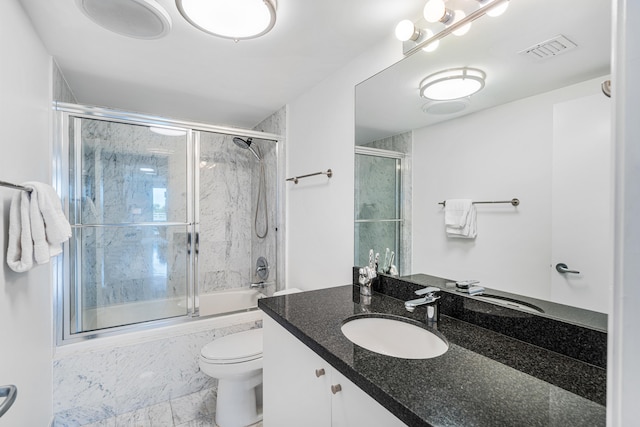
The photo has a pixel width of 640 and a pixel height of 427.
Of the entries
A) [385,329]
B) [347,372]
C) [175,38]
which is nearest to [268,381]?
[385,329]

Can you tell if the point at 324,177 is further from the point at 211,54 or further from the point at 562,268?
the point at 562,268

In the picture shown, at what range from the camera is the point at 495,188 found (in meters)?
1.18

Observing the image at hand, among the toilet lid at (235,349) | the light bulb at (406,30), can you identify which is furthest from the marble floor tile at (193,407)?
the light bulb at (406,30)

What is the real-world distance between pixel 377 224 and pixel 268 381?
99cm

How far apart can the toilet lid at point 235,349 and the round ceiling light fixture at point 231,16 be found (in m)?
1.80

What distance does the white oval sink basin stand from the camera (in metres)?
1.16

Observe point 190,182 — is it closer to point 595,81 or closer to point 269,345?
point 269,345

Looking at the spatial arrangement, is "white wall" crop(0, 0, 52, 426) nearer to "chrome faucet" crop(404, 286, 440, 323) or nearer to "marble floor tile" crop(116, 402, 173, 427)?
"marble floor tile" crop(116, 402, 173, 427)

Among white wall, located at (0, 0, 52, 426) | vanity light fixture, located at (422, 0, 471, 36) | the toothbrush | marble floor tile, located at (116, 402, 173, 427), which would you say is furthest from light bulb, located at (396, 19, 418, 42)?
marble floor tile, located at (116, 402, 173, 427)

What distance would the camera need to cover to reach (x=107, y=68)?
199 cm

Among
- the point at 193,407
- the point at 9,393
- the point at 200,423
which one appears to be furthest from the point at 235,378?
the point at 9,393

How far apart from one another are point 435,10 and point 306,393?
158 cm

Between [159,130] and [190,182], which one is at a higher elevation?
[159,130]

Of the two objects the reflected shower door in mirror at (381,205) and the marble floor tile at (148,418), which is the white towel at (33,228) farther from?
the reflected shower door in mirror at (381,205)
